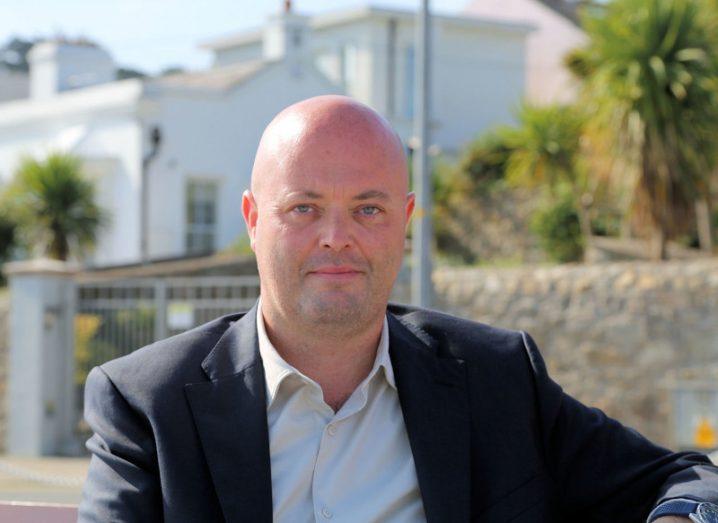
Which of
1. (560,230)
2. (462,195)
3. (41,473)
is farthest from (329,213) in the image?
(462,195)

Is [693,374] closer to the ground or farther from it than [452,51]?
closer to the ground

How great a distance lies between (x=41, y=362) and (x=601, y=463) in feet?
38.5

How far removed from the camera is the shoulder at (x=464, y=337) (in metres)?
2.80

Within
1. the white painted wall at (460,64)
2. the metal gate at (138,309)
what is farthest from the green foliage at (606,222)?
the white painted wall at (460,64)

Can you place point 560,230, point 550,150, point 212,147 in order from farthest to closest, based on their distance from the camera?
point 212,147 → point 560,230 → point 550,150

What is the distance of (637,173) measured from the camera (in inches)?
599

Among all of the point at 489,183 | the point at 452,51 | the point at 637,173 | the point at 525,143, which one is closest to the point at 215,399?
the point at 637,173

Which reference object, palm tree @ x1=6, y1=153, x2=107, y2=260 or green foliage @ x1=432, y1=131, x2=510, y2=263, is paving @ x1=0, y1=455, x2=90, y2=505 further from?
green foliage @ x1=432, y1=131, x2=510, y2=263

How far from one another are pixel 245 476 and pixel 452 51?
30298mm

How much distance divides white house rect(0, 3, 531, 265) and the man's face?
18.8 m

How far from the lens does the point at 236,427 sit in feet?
8.47

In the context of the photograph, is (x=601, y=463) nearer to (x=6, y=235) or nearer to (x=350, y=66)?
(x=6, y=235)

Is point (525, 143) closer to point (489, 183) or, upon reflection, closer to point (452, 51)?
point (489, 183)

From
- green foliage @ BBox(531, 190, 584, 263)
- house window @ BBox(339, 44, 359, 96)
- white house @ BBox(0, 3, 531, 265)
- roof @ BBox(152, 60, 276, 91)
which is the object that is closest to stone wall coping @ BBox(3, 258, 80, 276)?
white house @ BBox(0, 3, 531, 265)
